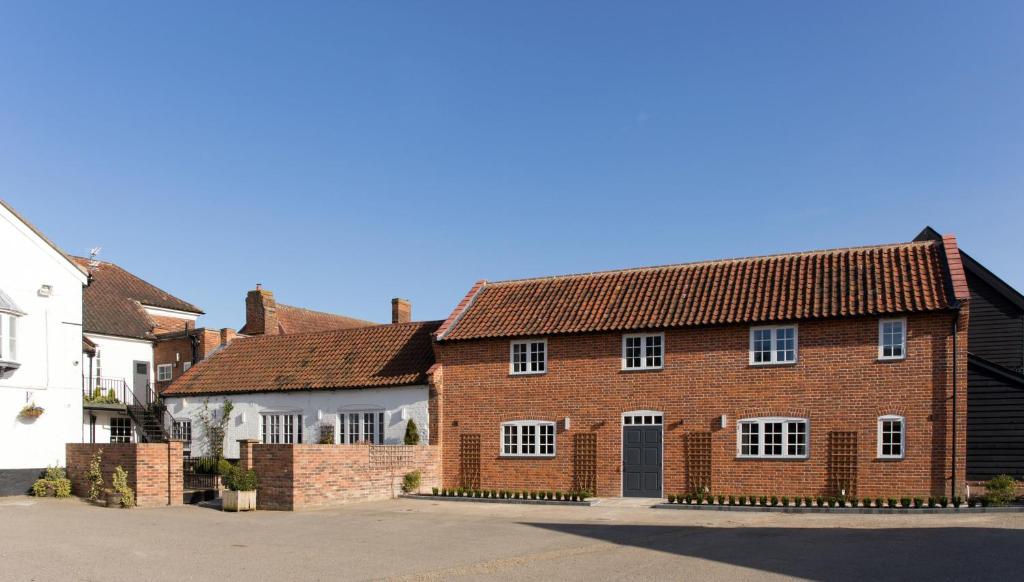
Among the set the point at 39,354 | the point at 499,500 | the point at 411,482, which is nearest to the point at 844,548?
the point at 499,500

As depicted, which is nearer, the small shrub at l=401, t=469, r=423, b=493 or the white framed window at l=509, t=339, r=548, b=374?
the small shrub at l=401, t=469, r=423, b=493

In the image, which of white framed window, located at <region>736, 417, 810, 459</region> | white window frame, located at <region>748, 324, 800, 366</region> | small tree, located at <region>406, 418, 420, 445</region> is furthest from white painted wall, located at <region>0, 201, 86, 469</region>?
white window frame, located at <region>748, 324, 800, 366</region>

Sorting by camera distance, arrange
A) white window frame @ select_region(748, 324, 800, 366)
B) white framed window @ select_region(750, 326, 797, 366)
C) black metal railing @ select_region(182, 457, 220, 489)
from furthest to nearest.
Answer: black metal railing @ select_region(182, 457, 220, 489) → white framed window @ select_region(750, 326, 797, 366) → white window frame @ select_region(748, 324, 800, 366)

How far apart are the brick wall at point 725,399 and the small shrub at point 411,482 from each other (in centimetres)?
146

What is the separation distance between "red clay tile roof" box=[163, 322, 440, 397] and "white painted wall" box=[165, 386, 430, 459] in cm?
29

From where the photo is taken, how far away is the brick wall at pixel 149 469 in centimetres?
2336

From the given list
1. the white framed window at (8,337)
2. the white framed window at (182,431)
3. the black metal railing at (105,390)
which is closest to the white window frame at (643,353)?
the white framed window at (182,431)

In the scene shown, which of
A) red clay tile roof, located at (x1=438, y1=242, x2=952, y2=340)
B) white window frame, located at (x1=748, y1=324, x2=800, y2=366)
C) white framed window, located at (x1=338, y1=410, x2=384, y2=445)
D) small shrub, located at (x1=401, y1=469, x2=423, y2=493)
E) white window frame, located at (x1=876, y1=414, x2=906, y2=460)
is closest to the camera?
white window frame, located at (x1=876, y1=414, x2=906, y2=460)

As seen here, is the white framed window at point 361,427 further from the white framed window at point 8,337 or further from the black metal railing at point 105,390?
the white framed window at point 8,337

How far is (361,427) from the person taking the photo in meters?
28.7

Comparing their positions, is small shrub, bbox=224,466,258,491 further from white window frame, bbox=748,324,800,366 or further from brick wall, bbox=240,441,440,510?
white window frame, bbox=748,324,800,366

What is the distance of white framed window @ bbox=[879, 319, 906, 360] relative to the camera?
22141 mm

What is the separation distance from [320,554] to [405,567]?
7.16ft

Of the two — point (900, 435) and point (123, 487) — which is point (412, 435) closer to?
point (123, 487)
